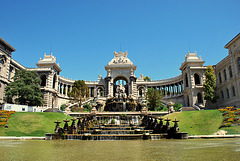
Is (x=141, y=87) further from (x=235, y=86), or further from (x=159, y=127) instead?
(x=159, y=127)

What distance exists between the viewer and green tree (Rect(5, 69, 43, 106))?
4360cm

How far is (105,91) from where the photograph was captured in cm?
7962

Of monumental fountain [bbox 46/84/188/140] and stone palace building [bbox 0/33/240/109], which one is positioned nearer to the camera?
monumental fountain [bbox 46/84/188/140]

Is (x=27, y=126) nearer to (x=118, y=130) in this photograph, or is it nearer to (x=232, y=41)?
(x=118, y=130)

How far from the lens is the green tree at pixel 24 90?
143ft

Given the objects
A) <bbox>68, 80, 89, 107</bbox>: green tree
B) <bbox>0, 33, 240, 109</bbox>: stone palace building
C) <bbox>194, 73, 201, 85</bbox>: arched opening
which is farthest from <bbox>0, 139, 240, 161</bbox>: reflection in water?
<bbox>194, 73, 201, 85</bbox>: arched opening

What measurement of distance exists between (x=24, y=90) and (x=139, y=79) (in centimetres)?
5315

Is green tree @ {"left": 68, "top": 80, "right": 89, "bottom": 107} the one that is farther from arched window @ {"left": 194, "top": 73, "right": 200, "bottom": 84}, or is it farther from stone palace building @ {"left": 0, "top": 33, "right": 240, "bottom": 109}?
arched window @ {"left": 194, "top": 73, "right": 200, "bottom": 84}

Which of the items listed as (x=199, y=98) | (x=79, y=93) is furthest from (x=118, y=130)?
(x=199, y=98)

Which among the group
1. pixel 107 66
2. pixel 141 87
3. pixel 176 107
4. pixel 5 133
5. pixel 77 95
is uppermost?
pixel 107 66

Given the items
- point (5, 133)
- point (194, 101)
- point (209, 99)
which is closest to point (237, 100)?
point (209, 99)

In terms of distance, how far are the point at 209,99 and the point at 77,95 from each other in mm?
40413

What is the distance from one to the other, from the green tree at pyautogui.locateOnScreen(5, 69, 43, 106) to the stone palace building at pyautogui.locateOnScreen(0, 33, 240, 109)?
344 cm

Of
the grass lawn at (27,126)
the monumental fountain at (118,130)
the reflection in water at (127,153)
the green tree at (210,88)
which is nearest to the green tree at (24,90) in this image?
the grass lawn at (27,126)
